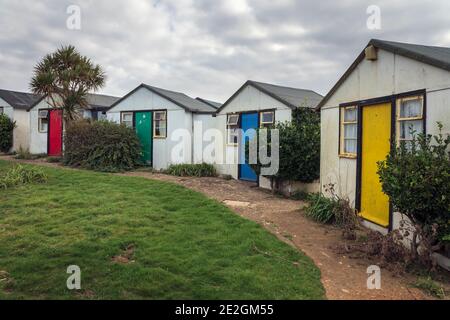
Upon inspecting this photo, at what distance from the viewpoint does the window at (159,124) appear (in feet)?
51.1

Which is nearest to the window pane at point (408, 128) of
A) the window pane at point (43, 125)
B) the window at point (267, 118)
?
the window at point (267, 118)

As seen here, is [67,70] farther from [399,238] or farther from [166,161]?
[399,238]

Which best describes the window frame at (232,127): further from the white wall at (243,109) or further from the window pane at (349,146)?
the window pane at (349,146)

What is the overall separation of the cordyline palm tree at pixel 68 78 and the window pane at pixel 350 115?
12.4 meters

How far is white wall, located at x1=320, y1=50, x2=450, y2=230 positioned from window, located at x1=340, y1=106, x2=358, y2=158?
182 mm

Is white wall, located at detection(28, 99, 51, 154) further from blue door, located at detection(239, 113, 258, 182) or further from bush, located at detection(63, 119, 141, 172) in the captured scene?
blue door, located at detection(239, 113, 258, 182)

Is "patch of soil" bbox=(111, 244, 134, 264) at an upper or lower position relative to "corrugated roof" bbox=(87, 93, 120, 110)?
lower

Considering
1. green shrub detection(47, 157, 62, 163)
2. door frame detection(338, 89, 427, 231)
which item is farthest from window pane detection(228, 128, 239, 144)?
green shrub detection(47, 157, 62, 163)

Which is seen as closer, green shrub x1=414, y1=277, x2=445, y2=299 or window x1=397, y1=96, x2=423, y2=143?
green shrub x1=414, y1=277, x2=445, y2=299

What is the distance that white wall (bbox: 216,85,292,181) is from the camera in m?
12.2

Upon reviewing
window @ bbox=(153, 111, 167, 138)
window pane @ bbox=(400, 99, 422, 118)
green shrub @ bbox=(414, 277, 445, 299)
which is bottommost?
green shrub @ bbox=(414, 277, 445, 299)

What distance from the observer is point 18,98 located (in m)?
22.7

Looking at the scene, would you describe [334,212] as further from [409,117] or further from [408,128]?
[409,117]
